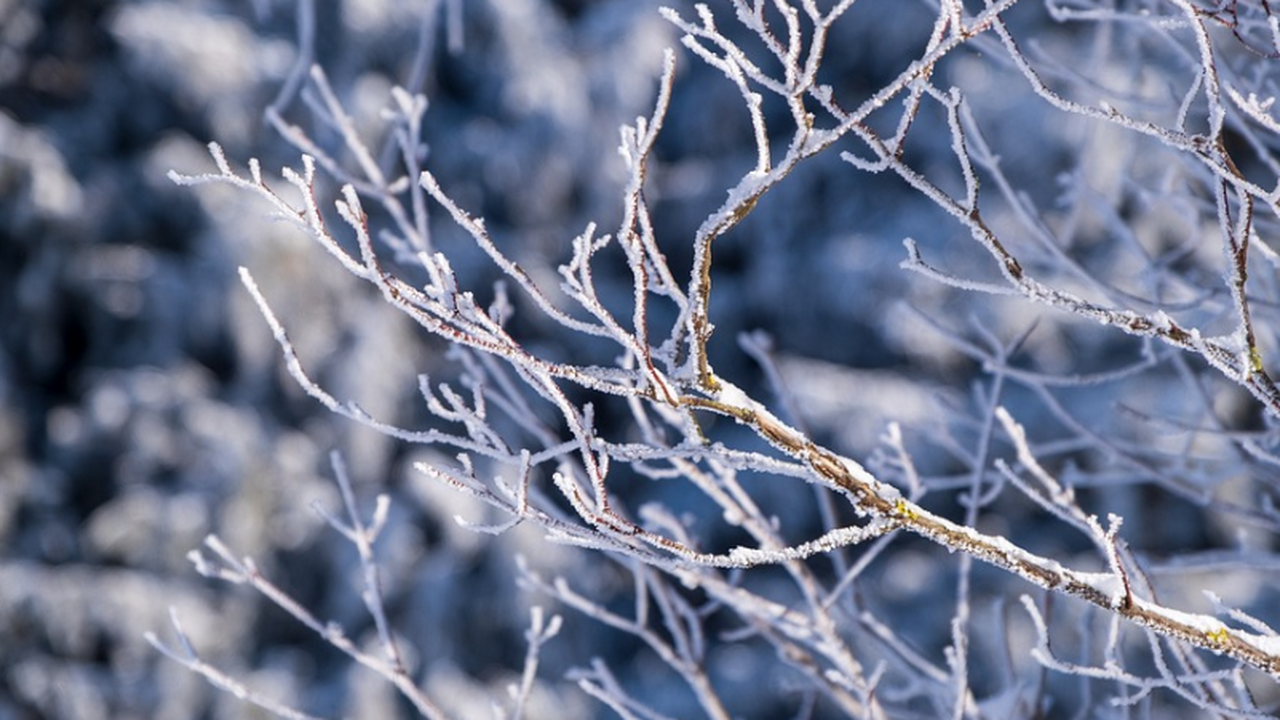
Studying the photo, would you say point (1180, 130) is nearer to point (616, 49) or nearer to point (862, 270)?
point (862, 270)

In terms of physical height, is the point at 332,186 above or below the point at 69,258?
above

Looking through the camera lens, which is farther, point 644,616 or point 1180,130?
point 644,616

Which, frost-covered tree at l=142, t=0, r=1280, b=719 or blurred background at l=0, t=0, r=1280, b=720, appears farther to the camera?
blurred background at l=0, t=0, r=1280, b=720

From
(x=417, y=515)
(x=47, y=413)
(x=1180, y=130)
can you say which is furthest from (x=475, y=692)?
A: (x=1180, y=130)

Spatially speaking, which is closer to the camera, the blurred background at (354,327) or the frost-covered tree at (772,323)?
the frost-covered tree at (772,323)

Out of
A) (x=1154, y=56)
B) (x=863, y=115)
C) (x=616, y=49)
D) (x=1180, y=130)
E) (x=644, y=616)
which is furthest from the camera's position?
(x=616, y=49)

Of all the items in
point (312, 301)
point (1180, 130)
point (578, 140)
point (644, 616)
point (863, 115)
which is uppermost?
point (578, 140)

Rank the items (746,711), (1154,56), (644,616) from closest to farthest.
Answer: (644,616)
(1154,56)
(746,711)

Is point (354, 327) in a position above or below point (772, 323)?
below
